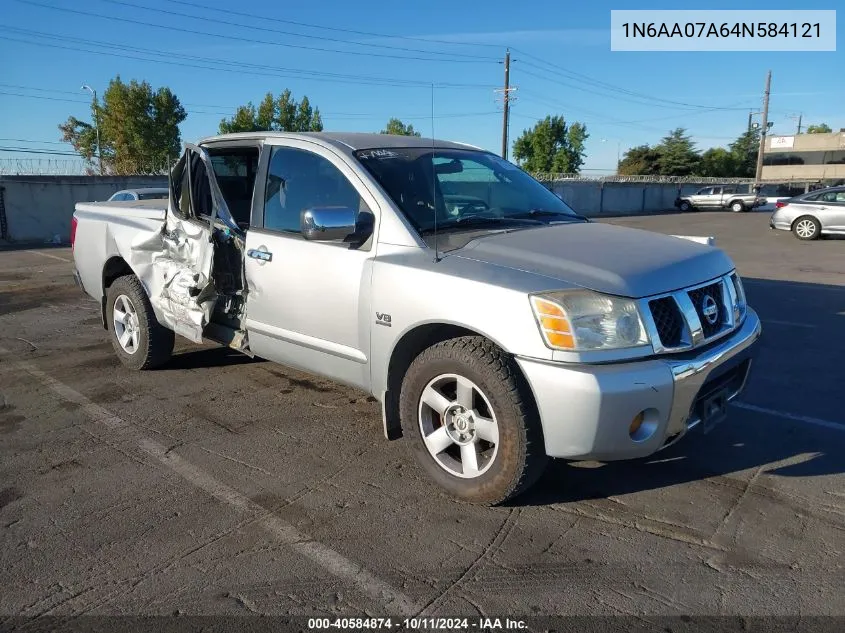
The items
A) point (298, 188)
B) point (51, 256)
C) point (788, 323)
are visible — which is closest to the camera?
point (298, 188)

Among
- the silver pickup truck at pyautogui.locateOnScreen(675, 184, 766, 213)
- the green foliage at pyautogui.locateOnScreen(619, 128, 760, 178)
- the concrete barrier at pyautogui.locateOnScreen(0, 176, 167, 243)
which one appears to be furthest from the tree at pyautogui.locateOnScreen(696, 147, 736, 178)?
the concrete barrier at pyautogui.locateOnScreen(0, 176, 167, 243)

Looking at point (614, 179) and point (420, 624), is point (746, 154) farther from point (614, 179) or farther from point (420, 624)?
point (420, 624)

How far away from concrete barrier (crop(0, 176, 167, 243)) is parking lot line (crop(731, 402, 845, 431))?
74.5 ft

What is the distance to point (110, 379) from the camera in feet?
18.8

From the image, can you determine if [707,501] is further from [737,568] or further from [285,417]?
[285,417]

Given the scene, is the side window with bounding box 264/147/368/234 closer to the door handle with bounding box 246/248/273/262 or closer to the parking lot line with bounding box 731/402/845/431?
the door handle with bounding box 246/248/273/262

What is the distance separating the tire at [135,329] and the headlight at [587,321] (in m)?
3.77

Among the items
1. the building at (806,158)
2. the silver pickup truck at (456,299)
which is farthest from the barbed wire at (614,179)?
the silver pickup truck at (456,299)

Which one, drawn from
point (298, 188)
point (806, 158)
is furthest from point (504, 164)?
point (806, 158)

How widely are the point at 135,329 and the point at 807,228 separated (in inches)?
765

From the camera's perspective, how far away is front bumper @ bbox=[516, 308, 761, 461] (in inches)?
117

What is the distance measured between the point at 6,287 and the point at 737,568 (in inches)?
463

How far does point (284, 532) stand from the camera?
128 inches

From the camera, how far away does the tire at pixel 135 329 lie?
565cm
